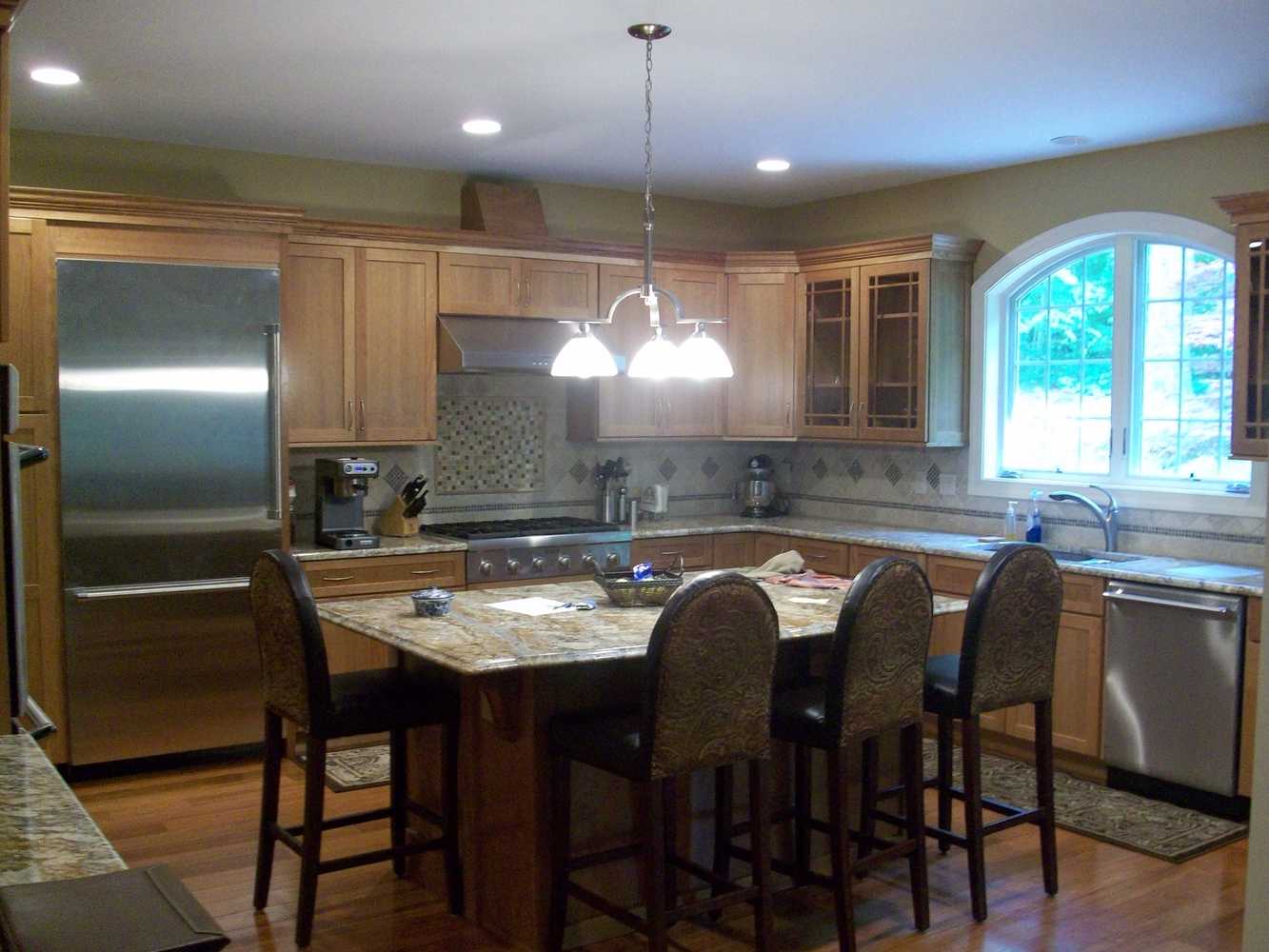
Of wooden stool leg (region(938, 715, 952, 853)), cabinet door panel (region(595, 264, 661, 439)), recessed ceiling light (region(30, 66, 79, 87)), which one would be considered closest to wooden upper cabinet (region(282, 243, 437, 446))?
cabinet door panel (region(595, 264, 661, 439))

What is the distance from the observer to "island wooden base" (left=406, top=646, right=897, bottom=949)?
333 cm

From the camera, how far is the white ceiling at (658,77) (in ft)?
11.7

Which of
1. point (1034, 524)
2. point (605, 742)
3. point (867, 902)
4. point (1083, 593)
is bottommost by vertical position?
point (867, 902)

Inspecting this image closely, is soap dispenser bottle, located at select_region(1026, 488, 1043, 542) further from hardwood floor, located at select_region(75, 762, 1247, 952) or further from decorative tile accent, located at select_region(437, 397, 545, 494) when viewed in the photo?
decorative tile accent, located at select_region(437, 397, 545, 494)

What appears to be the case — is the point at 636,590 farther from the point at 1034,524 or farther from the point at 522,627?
the point at 1034,524

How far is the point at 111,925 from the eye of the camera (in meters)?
1.39

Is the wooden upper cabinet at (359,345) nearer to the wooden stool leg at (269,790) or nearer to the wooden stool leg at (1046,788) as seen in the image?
the wooden stool leg at (269,790)

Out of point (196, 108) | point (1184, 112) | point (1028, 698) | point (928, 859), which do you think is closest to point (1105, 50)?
point (1184, 112)

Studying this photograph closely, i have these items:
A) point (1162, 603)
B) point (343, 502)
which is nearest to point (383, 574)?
point (343, 502)

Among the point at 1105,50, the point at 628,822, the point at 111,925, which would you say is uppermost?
the point at 1105,50

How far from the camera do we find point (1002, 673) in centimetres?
367

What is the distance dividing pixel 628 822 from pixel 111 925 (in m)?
2.31

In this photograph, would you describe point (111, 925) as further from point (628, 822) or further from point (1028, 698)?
point (1028, 698)

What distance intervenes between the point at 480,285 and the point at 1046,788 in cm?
340
